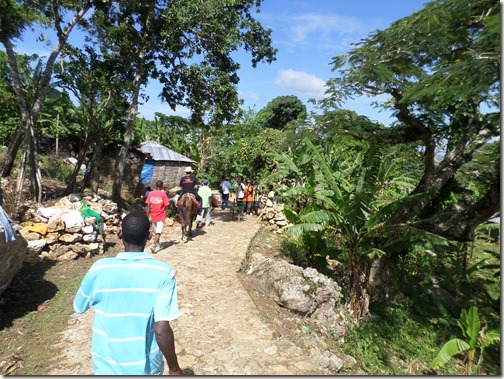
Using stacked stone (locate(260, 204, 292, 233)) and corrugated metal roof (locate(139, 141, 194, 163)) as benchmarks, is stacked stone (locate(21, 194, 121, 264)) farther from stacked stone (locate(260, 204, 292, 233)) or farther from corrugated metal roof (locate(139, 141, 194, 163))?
corrugated metal roof (locate(139, 141, 194, 163))

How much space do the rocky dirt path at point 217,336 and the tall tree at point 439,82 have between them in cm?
368

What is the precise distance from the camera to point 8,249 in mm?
5434

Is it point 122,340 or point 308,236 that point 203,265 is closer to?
point 308,236

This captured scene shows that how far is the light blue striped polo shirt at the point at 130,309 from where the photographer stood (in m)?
2.13

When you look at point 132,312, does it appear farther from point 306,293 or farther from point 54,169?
point 54,169

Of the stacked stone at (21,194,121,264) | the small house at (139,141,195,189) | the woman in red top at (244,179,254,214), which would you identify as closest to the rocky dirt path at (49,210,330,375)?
the stacked stone at (21,194,121,264)

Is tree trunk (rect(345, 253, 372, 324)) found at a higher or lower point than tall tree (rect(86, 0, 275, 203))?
lower

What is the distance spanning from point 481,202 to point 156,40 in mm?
11186

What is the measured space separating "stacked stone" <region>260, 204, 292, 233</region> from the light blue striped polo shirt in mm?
10222

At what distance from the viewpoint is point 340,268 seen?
10219mm

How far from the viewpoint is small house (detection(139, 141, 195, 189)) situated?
70.5ft

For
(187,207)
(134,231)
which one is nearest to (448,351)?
(134,231)

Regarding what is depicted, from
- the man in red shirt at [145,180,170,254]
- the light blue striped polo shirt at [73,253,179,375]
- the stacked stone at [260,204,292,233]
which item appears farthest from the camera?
the stacked stone at [260,204,292,233]

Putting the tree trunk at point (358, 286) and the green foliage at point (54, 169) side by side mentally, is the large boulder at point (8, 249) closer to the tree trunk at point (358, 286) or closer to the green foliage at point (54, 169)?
the tree trunk at point (358, 286)
